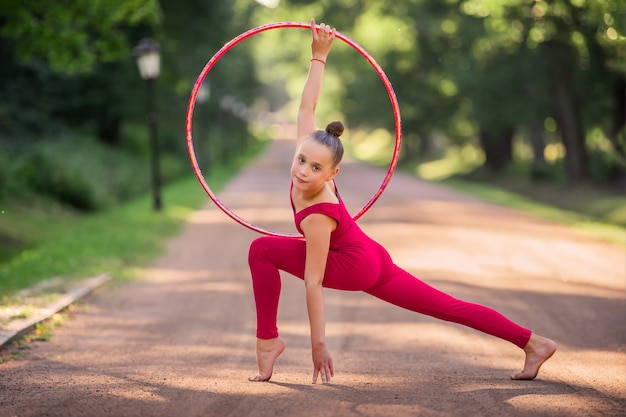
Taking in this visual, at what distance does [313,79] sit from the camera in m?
5.62

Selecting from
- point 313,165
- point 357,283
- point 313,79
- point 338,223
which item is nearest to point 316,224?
point 338,223

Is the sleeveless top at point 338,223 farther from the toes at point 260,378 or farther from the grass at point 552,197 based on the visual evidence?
the grass at point 552,197

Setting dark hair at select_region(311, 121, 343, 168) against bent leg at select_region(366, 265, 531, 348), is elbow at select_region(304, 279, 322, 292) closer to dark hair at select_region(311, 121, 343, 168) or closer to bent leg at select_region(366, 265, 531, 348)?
bent leg at select_region(366, 265, 531, 348)

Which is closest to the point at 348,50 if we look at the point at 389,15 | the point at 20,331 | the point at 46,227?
the point at 389,15

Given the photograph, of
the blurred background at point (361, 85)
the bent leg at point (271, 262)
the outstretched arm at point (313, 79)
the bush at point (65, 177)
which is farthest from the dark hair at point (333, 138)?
→ the bush at point (65, 177)

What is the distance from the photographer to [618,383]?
5.80 metres

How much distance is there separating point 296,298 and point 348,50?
40647mm

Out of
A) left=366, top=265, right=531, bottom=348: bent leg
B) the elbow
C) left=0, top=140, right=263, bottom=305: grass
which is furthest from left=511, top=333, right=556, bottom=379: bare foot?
left=0, top=140, right=263, bottom=305: grass

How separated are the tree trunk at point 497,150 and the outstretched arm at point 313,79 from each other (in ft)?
113

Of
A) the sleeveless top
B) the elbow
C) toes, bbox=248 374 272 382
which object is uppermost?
the sleeveless top

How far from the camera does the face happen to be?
4938 millimetres

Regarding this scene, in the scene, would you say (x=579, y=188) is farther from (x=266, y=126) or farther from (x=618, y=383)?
(x=266, y=126)

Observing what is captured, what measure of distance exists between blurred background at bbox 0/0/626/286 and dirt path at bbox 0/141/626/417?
5.00 meters

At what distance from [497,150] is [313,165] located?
→ 35857 millimetres
